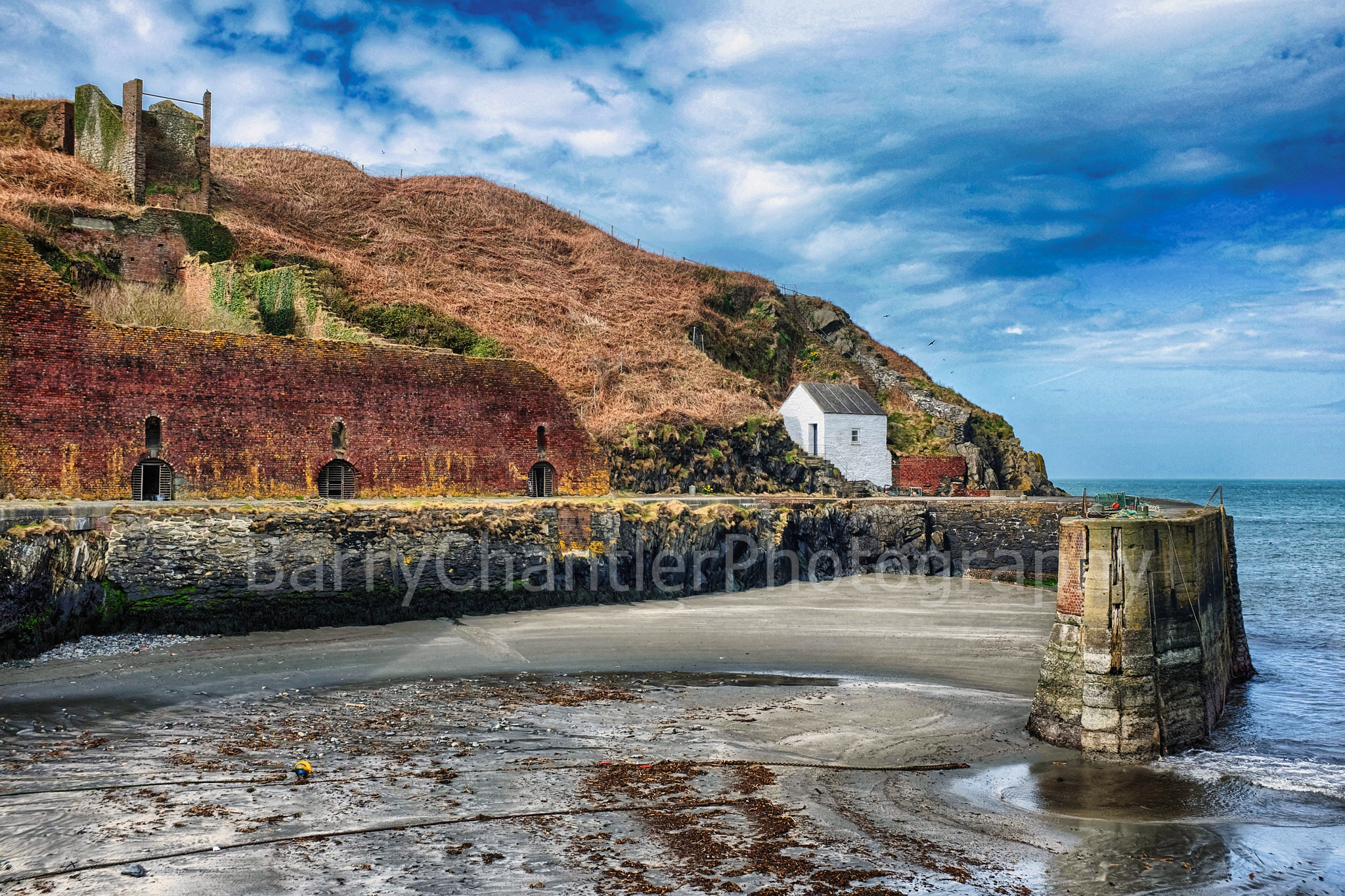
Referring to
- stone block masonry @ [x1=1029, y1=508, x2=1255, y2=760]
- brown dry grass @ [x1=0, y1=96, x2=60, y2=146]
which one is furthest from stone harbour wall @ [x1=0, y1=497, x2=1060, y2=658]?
brown dry grass @ [x1=0, y1=96, x2=60, y2=146]

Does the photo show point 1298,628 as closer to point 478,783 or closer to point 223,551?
point 478,783

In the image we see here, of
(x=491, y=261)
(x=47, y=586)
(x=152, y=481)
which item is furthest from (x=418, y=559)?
(x=491, y=261)

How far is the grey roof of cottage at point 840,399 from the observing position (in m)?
45.6

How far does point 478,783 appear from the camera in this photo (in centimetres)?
1058

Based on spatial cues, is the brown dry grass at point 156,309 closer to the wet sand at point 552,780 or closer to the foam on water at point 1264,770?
the wet sand at point 552,780

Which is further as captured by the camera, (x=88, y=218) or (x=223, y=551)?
(x=88, y=218)

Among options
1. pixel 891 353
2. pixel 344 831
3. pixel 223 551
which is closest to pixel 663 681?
pixel 344 831

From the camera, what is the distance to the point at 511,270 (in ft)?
173

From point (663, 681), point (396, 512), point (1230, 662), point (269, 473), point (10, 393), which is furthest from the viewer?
point (269, 473)

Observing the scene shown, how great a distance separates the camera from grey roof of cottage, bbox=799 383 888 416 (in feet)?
150

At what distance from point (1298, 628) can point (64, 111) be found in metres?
50.5

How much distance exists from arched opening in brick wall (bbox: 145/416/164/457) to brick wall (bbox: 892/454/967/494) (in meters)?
34.6

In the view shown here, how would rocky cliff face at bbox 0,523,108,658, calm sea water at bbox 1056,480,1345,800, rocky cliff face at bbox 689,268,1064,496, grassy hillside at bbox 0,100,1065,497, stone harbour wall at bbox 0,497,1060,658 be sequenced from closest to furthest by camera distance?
calm sea water at bbox 1056,480,1345,800 < rocky cliff face at bbox 0,523,108,658 < stone harbour wall at bbox 0,497,1060,658 < grassy hillside at bbox 0,100,1065,497 < rocky cliff face at bbox 689,268,1064,496

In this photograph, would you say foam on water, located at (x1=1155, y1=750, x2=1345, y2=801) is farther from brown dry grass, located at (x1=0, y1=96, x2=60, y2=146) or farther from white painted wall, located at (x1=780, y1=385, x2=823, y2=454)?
brown dry grass, located at (x1=0, y1=96, x2=60, y2=146)
